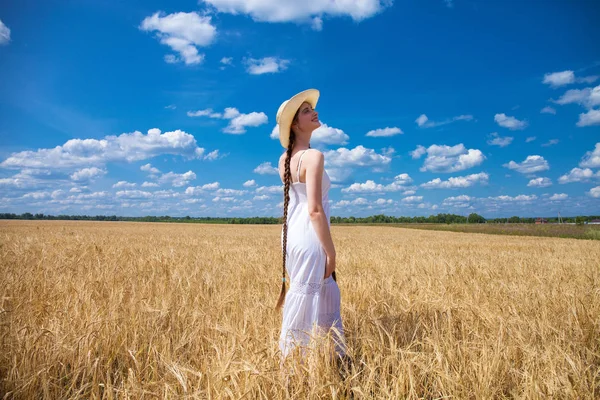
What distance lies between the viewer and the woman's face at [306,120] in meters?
2.79

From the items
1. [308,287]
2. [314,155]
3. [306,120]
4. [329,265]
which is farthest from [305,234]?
[306,120]

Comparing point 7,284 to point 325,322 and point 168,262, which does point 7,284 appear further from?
point 325,322

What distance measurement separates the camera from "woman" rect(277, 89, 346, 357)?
2520 mm

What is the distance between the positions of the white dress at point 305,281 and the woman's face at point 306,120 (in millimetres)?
301

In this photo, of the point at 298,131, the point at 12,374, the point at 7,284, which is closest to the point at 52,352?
the point at 12,374

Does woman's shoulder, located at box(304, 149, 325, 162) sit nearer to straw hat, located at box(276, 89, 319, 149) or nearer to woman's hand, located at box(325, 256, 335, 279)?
straw hat, located at box(276, 89, 319, 149)

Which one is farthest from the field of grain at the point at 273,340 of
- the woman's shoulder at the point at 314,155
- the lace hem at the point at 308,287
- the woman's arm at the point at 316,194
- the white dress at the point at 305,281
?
the woman's shoulder at the point at 314,155

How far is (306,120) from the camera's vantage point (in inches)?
110

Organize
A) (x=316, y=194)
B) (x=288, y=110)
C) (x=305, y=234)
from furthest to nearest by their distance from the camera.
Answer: (x=288, y=110) < (x=305, y=234) < (x=316, y=194)

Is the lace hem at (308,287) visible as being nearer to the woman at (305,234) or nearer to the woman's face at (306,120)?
the woman at (305,234)

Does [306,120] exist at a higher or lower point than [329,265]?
higher

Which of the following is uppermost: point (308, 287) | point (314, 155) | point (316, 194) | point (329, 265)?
point (314, 155)

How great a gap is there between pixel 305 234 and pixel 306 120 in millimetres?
882

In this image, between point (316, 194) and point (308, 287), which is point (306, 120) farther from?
point (308, 287)
